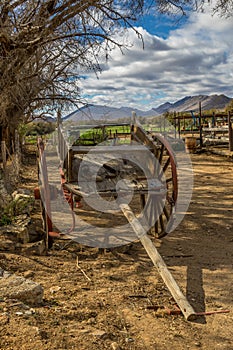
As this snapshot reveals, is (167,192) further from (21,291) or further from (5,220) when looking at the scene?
(5,220)

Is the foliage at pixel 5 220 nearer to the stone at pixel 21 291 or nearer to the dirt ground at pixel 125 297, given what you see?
the dirt ground at pixel 125 297

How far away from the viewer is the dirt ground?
2.67 m

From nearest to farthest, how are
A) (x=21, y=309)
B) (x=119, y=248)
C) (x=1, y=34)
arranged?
(x=21, y=309), (x=119, y=248), (x=1, y=34)

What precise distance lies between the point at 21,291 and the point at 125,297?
96 centimetres

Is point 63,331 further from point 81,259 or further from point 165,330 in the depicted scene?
point 81,259

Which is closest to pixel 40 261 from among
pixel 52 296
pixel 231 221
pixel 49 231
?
pixel 49 231

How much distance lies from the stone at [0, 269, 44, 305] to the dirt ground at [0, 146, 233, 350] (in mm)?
113

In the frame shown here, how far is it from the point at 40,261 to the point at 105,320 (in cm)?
165

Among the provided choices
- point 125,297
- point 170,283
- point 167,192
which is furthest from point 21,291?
point 167,192

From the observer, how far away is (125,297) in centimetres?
355

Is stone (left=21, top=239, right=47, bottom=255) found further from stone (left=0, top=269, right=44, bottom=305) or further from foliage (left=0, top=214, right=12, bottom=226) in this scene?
stone (left=0, top=269, right=44, bottom=305)

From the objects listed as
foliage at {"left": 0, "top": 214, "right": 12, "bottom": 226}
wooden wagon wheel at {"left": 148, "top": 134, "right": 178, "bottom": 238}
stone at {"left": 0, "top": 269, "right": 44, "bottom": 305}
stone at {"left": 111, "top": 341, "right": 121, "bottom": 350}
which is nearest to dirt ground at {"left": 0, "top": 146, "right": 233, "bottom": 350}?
stone at {"left": 111, "top": 341, "right": 121, "bottom": 350}

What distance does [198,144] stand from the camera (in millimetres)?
20547

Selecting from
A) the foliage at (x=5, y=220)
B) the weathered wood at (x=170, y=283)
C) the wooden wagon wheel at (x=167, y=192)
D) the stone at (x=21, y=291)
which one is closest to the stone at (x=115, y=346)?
the weathered wood at (x=170, y=283)
